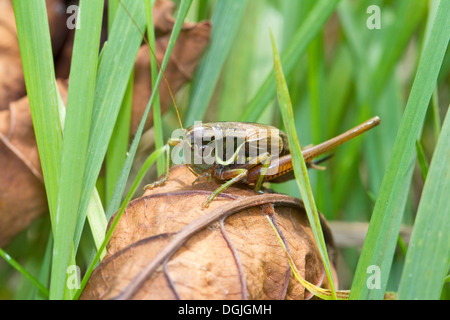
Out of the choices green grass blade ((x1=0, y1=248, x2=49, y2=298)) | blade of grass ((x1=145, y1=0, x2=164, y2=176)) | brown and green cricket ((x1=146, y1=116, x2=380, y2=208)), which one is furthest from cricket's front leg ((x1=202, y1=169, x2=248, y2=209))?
green grass blade ((x1=0, y1=248, x2=49, y2=298))

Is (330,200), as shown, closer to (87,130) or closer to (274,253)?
(274,253)

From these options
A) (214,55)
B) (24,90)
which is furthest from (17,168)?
(214,55)

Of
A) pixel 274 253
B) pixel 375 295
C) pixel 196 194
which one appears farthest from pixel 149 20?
pixel 375 295

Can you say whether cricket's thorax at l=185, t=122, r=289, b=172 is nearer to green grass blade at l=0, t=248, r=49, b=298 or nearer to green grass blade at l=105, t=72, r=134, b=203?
green grass blade at l=105, t=72, r=134, b=203
